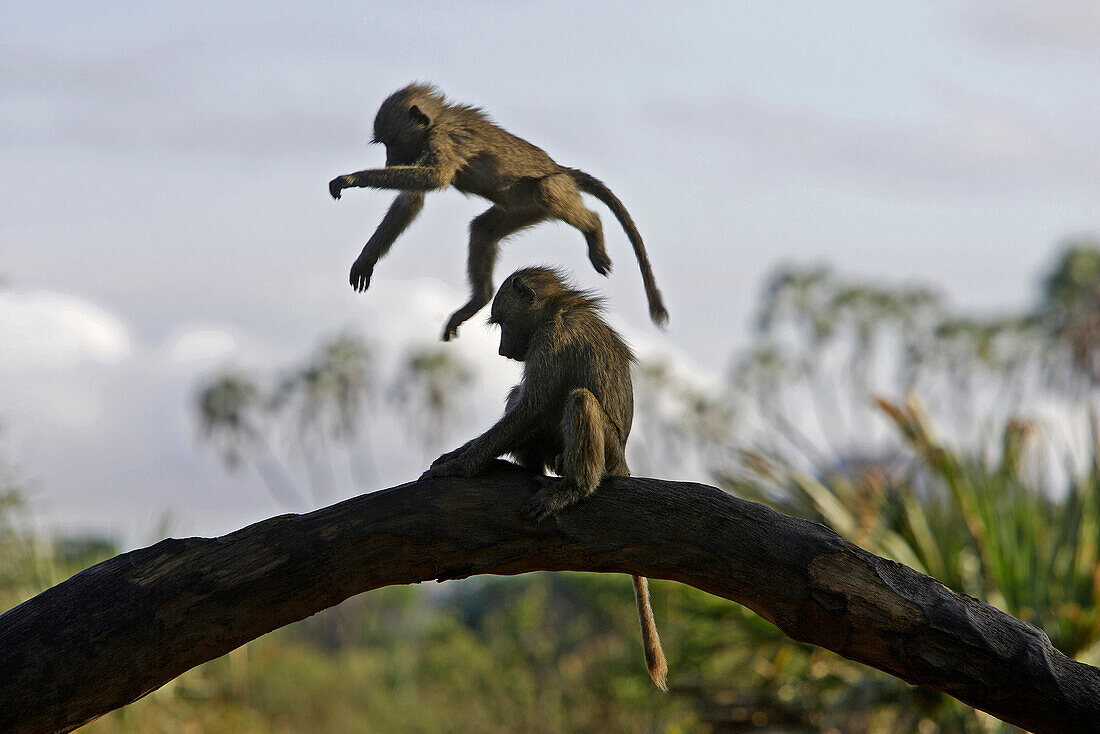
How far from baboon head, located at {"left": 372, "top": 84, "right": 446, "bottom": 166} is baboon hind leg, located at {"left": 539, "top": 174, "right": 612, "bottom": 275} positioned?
423mm

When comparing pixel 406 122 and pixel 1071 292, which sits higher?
pixel 1071 292

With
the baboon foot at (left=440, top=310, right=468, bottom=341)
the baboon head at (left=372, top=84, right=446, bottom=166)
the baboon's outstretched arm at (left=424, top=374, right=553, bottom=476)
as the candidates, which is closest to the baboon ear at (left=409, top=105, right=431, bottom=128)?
the baboon head at (left=372, top=84, right=446, bottom=166)

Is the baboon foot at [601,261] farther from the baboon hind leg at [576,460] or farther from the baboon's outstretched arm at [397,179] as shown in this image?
the baboon's outstretched arm at [397,179]

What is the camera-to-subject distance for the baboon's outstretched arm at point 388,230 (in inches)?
128

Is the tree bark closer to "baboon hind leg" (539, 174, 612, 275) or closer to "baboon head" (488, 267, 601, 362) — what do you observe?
"baboon head" (488, 267, 601, 362)

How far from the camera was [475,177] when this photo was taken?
3.31m

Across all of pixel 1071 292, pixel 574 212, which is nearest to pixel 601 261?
pixel 574 212

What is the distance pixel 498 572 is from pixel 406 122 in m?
1.51

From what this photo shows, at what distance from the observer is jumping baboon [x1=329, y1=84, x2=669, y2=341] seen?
3.24 m

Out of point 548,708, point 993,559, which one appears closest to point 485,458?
point 993,559

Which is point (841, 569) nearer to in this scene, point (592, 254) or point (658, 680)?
point (658, 680)

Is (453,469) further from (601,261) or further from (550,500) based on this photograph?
(601,261)

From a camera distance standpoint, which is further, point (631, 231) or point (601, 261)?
Result: point (631, 231)

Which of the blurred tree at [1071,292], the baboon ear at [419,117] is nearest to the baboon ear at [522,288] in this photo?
the baboon ear at [419,117]
